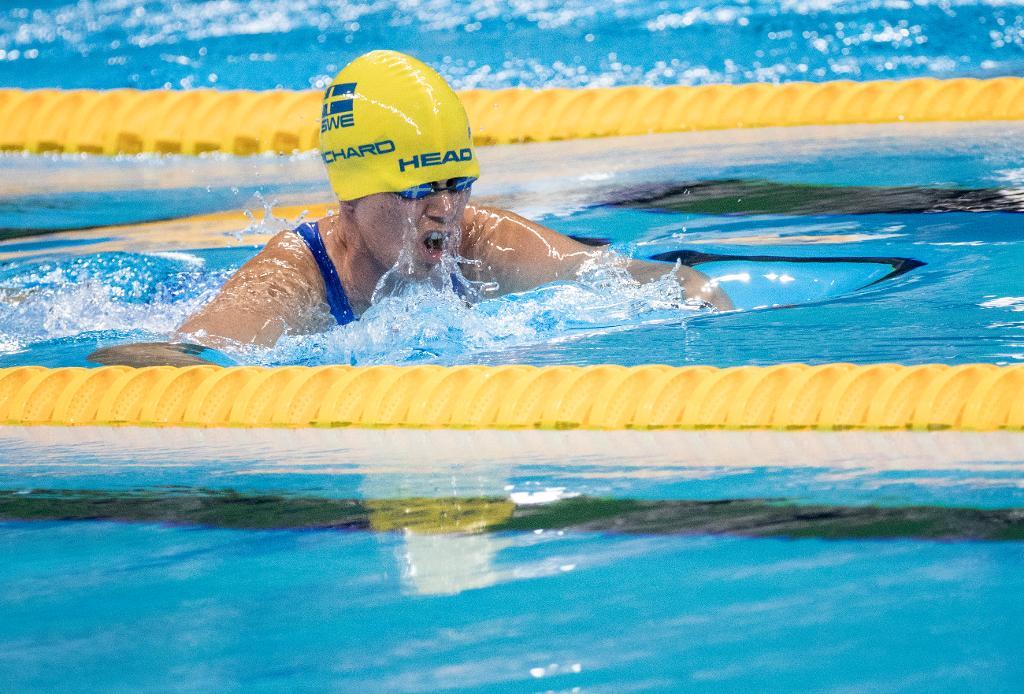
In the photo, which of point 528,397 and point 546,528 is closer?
point 546,528

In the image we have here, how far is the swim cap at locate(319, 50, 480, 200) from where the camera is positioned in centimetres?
318

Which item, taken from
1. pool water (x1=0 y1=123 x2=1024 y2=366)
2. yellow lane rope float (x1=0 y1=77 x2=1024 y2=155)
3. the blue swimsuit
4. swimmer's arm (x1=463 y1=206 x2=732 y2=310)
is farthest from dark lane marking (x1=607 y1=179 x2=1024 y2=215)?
the blue swimsuit

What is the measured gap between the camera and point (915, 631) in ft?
6.15

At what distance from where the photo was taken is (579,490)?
7.65 ft

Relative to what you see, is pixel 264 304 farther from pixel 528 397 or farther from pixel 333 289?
pixel 528 397

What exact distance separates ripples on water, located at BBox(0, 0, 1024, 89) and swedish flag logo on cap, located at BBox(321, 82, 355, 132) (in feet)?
12.1

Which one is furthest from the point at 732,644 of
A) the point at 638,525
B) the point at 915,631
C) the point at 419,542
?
the point at 419,542

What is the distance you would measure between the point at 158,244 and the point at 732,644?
10.1ft

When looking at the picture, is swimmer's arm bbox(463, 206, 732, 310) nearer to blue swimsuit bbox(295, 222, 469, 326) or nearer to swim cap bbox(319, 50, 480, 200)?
blue swimsuit bbox(295, 222, 469, 326)

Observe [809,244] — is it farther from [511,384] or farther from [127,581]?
[127,581]

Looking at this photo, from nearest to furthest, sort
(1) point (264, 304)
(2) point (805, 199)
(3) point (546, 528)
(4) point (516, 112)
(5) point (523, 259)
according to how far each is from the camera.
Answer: (3) point (546, 528), (1) point (264, 304), (5) point (523, 259), (2) point (805, 199), (4) point (516, 112)

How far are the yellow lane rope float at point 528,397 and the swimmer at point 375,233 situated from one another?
0.20 m

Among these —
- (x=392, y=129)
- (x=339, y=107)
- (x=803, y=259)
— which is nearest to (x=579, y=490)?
(x=392, y=129)

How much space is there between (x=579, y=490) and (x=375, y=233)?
45.5 inches
